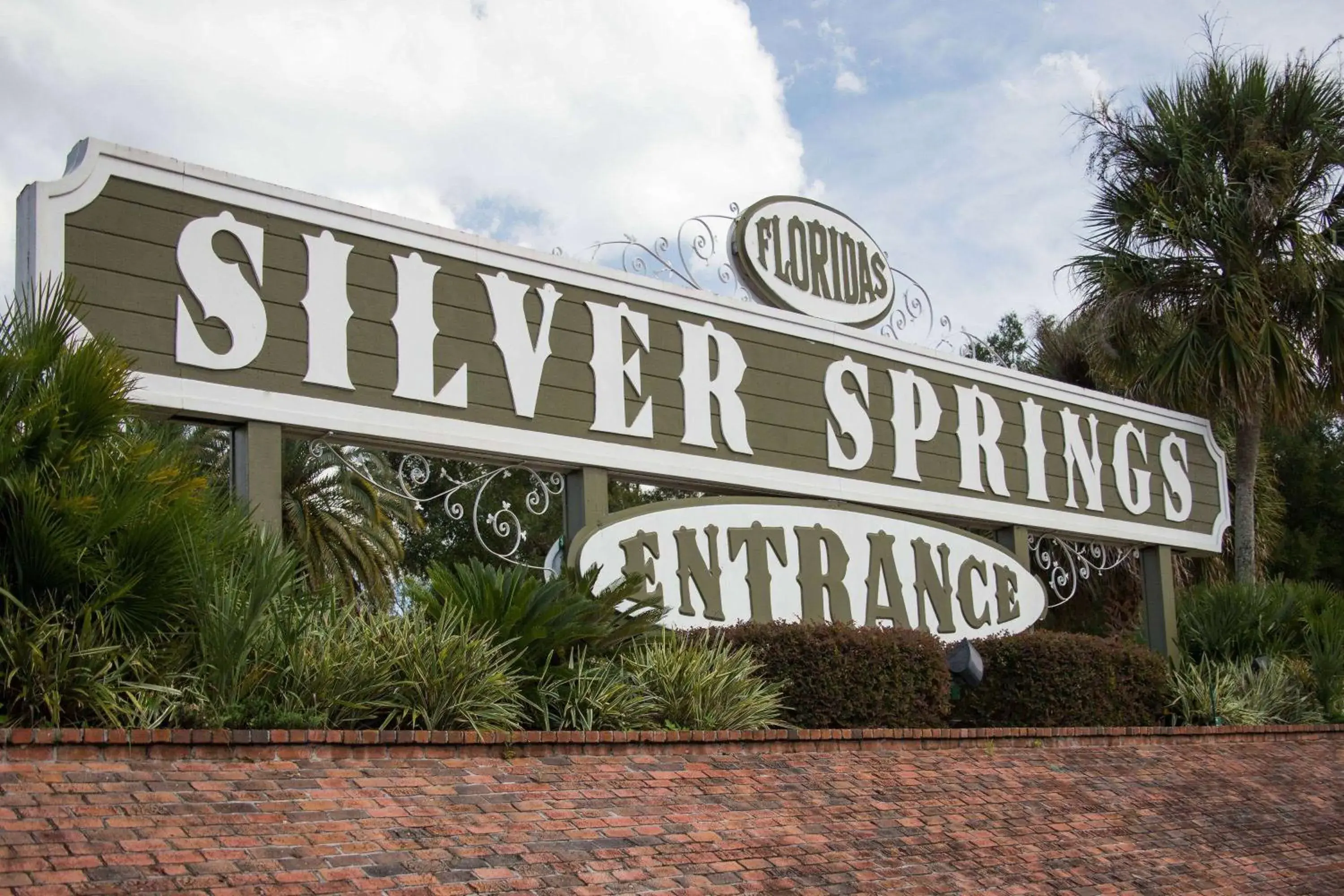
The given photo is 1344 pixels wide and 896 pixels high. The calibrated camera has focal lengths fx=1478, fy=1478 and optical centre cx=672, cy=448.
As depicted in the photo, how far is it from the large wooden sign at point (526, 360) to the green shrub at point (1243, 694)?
2.21 m

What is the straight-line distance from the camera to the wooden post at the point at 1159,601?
18531 mm

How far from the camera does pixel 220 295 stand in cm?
1086

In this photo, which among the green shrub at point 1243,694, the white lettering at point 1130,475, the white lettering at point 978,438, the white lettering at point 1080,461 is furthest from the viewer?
the white lettering at point 1130,475

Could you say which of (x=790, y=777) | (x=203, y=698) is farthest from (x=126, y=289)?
(x=790, y=777)

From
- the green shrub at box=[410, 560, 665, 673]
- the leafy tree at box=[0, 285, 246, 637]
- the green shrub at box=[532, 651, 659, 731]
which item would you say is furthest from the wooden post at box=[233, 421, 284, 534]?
the green shrub at box=[532, 651, 659, 731]

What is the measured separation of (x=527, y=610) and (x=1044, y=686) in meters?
6.17

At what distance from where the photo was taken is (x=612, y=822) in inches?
343

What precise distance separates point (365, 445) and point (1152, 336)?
13577mm

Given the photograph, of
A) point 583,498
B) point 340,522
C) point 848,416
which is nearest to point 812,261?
point 848,416

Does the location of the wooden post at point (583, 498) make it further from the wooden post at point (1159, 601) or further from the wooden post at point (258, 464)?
the wooden post at point (1159, 601)

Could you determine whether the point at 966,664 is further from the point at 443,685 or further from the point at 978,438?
the point at 443,685

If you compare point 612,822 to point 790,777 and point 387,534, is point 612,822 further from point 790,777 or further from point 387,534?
point 387,534

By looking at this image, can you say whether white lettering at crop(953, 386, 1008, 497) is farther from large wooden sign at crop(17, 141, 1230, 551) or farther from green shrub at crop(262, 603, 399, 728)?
green shrub at crop(262, 603, 399, 728)

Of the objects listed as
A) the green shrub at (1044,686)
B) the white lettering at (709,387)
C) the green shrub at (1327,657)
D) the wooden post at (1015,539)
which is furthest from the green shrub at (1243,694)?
the white lettering at (709,387)
